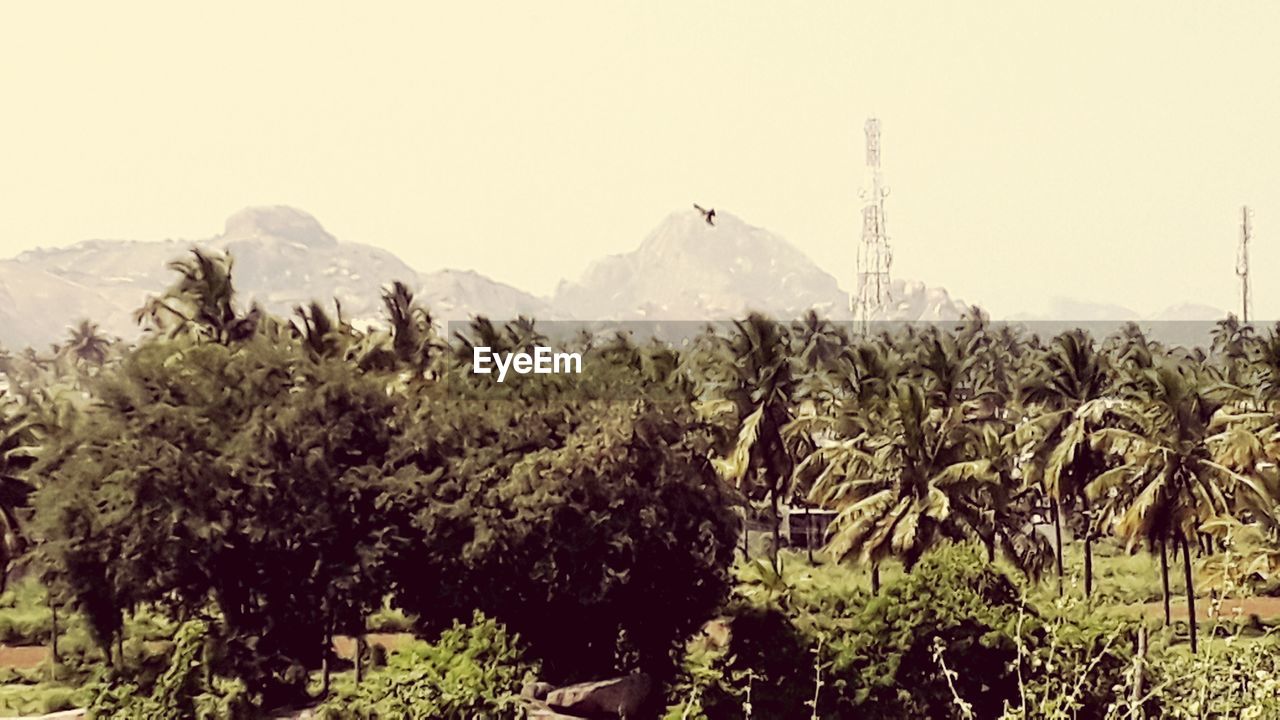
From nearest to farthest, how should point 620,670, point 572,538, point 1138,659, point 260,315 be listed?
point 1138,659 → point 572,538 → point 620,670 → point 260,315

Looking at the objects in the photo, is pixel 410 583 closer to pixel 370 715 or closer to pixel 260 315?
pixel 370 715

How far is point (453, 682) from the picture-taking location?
21.4 metres

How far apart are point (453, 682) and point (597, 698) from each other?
6153mm

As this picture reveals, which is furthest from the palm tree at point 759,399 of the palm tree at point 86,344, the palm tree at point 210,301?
the palm tree at point 86,344

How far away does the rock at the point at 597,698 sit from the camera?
26672 millimetres

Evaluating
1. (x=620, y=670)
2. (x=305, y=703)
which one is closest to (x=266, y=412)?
(x=305, y=703)

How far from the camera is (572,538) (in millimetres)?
26812

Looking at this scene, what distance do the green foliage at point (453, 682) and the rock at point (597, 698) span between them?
2094 mm

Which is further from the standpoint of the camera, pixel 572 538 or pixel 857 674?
pixel 572 538

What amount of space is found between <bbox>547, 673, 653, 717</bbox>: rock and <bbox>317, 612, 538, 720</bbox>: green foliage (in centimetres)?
209

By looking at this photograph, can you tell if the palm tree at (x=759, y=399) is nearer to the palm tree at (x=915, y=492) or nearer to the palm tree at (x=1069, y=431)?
the palm tree at (x=1069, y=431)

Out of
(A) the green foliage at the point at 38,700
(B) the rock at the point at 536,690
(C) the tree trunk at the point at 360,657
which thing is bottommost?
(A) the green foliage at the point at 38,700

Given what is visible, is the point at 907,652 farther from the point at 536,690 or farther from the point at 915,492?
the point at 536,690

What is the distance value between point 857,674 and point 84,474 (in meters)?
18.3
